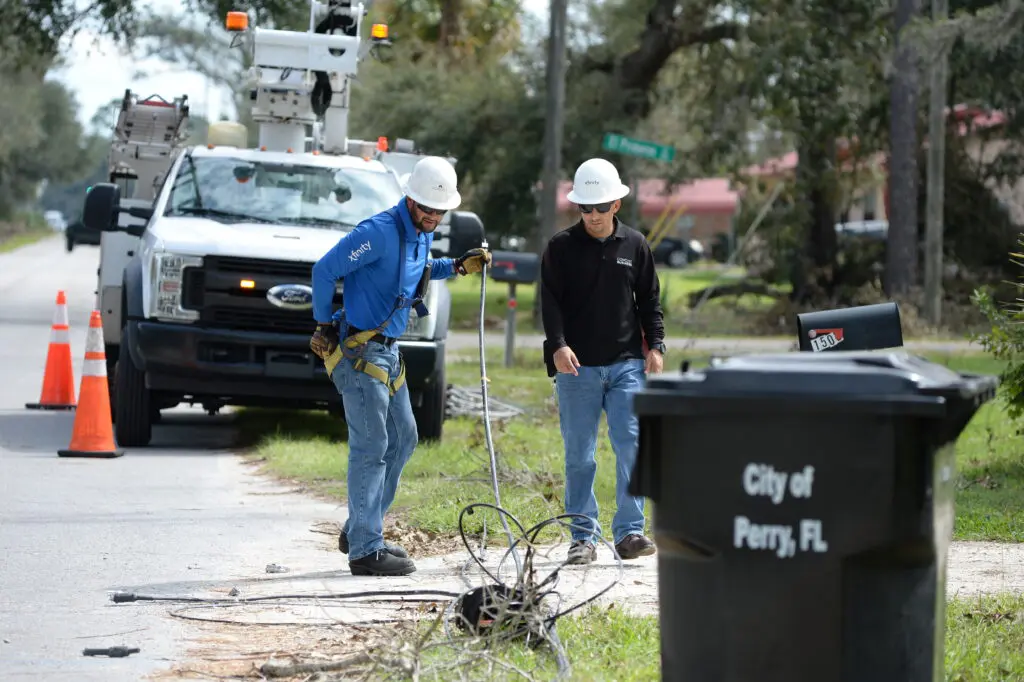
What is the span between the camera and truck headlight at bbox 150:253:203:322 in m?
11.6

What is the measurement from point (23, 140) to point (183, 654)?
72312mm

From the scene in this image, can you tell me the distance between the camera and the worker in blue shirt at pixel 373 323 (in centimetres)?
753

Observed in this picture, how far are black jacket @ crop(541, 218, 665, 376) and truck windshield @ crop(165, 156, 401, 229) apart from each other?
184 inches

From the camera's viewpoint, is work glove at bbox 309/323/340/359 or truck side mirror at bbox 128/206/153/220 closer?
work glove at bbox 309/323/340/359

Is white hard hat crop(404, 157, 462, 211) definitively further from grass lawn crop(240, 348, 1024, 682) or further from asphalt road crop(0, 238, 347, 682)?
asphalt road crop(0, 238, 347, 682)

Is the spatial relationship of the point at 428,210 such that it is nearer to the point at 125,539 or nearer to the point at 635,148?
the point at 125,539

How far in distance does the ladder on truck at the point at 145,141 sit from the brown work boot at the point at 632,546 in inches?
348

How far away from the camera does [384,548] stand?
24.8ft

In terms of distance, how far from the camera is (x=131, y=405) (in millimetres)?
12141

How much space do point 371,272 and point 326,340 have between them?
0.38 meters

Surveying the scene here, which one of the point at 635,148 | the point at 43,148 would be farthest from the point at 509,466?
the point at 43,148

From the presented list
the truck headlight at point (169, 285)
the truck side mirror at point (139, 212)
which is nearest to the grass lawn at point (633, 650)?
the truck headlight at point (169, 285)

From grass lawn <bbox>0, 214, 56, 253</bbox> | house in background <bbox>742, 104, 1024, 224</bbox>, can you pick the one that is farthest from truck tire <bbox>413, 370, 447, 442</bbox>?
grass lawn <bbox>0, 214, 56, 253</bbox>

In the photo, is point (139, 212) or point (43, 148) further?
point (43, 148)
